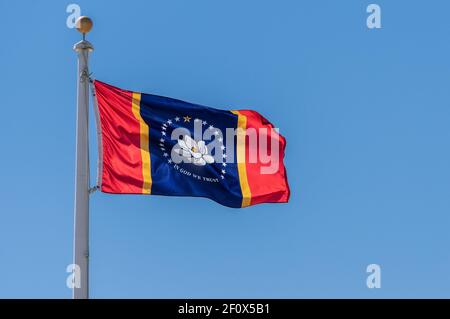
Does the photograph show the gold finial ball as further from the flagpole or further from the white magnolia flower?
the white magnolia flower

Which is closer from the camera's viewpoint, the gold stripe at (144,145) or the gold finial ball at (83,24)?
the gold finial ball at (83,24)

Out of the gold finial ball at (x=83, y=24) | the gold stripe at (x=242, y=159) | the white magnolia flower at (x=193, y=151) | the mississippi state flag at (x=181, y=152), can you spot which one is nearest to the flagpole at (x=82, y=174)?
the gold finial ball at (x=83, y=24)

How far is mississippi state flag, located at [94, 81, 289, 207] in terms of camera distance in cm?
2269

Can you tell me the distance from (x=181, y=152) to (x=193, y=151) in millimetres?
286

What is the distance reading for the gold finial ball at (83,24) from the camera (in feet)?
73.3

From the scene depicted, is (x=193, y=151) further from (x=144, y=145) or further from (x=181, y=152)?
(x=144, y=145)

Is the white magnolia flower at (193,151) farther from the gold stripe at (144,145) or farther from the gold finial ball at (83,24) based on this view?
the gold finial ball at (83,24)

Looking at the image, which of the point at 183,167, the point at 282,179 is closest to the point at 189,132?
the point at 183,167

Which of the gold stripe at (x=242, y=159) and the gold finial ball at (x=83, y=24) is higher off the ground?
the gold finial ball at (x=83, y=24)

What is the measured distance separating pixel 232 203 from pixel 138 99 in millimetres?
2943

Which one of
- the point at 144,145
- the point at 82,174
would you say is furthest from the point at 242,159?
the point at 82,174

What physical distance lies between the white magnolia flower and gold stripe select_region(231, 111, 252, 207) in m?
1.04

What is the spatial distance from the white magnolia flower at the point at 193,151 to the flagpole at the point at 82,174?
246 cm
